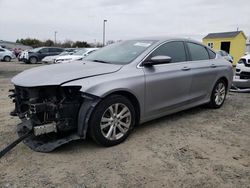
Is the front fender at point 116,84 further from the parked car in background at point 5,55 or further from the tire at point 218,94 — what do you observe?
the parked car in background at point 5,55

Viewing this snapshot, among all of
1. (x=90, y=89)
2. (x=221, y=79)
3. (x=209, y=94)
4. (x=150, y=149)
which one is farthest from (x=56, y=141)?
(x=221, y=79)

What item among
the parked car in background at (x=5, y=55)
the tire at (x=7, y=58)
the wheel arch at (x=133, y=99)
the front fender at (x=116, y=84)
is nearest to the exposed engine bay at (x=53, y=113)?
the front fender at (x=116, y=84)

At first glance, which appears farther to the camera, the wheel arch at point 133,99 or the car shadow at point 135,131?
the wheel arch at point 133,99

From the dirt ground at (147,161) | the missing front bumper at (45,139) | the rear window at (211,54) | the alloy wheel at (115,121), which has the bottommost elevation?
the dirt ground at (147,161)

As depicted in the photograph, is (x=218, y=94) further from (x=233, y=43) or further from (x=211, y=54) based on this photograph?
(x=233, y=43)

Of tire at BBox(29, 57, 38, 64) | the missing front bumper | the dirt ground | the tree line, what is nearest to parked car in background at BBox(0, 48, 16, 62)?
tire at BBox(29, 57, 38, 64)

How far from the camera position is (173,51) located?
4863mm

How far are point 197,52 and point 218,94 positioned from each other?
114 cm

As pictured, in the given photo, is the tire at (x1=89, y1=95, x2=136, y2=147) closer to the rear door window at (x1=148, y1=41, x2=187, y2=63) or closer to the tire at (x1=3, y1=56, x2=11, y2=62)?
the rear door window at (x1=148, y1=41, x2=187, y2=63)

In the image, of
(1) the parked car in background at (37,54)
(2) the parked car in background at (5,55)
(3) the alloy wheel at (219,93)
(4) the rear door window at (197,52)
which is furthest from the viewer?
(2) the parked car in background at (5,55)

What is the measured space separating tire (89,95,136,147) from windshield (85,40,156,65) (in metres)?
0.71

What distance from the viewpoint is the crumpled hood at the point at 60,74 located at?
139 inches

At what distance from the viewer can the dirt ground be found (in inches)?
118

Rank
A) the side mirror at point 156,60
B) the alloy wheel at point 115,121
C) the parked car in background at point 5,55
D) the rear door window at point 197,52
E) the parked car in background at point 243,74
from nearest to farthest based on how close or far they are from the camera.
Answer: the alloy wheel at point 115,121 → the side mirror at point 156,60 → the rear door window at point 197,52 → the parked car in background at point 243,74 → the parked car in background at point 5,55
